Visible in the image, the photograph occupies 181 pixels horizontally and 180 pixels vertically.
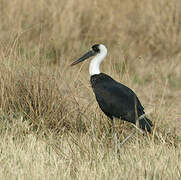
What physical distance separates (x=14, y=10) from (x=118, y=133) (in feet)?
15.1

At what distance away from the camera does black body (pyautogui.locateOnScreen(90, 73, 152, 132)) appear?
503cm

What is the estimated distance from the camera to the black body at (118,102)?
503 centimetres

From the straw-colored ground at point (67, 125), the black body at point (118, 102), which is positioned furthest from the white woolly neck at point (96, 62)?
the black body at point (118, 102)

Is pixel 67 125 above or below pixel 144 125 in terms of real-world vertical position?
below

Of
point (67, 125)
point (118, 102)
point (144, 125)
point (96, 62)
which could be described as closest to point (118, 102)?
point (118, 102)

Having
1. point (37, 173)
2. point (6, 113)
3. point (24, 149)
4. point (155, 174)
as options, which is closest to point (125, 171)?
point (155, 174)

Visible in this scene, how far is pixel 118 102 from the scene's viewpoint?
5.10 meters

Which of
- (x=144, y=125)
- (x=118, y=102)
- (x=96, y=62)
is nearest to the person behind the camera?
(x=144, y=125)

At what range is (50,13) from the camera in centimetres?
957

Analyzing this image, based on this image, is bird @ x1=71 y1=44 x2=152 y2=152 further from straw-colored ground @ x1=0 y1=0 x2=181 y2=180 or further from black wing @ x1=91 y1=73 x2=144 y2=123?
straw-colored ground @ x1=0 y1=0 x2=181 y2=180

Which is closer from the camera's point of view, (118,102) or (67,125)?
(118,102)

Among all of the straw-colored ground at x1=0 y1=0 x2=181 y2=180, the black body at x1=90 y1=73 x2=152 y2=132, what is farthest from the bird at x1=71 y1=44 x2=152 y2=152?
the straw-colored ground at x1=0 y1=0 x2=181 y2=180

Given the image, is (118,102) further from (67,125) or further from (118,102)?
(67,125)

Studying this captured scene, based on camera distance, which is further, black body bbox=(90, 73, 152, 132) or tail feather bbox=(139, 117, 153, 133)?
black body bbox=(90, 73, 152, 132)
